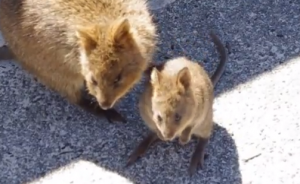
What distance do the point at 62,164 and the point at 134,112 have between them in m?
0.58

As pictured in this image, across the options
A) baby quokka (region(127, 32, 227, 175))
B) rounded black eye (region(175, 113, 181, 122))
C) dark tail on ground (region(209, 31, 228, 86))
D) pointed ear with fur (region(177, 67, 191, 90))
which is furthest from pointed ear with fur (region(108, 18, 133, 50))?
dark tail on ground (region(209, 31, 228, 86))

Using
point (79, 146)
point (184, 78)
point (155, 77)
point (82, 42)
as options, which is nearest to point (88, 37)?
point (82, 42)

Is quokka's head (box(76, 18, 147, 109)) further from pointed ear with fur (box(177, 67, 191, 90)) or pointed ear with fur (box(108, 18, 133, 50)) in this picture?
pointed ear with fur (box(177, 67, 191, 90))

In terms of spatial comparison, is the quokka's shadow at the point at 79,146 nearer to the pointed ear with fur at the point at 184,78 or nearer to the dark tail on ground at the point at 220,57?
the dark tail on ground at the point at 220,57

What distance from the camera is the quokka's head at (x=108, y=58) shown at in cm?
404

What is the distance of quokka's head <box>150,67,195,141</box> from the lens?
12.8ft

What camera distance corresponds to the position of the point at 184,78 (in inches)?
154

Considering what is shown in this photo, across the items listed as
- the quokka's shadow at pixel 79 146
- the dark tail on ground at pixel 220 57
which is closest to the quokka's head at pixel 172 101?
the quokka's shadow at pixel 79 146

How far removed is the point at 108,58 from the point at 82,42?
19cm

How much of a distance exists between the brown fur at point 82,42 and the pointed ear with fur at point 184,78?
0.38 metres

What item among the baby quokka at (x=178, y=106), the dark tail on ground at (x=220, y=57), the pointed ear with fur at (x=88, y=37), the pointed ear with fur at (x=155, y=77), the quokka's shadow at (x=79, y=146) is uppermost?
the pointed ear with fur at (x=88, y=37)

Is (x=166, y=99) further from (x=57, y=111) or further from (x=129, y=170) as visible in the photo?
(x=57, y=111)

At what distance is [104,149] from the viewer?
4.33m

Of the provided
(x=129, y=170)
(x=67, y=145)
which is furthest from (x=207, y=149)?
(x=67, y=145)
